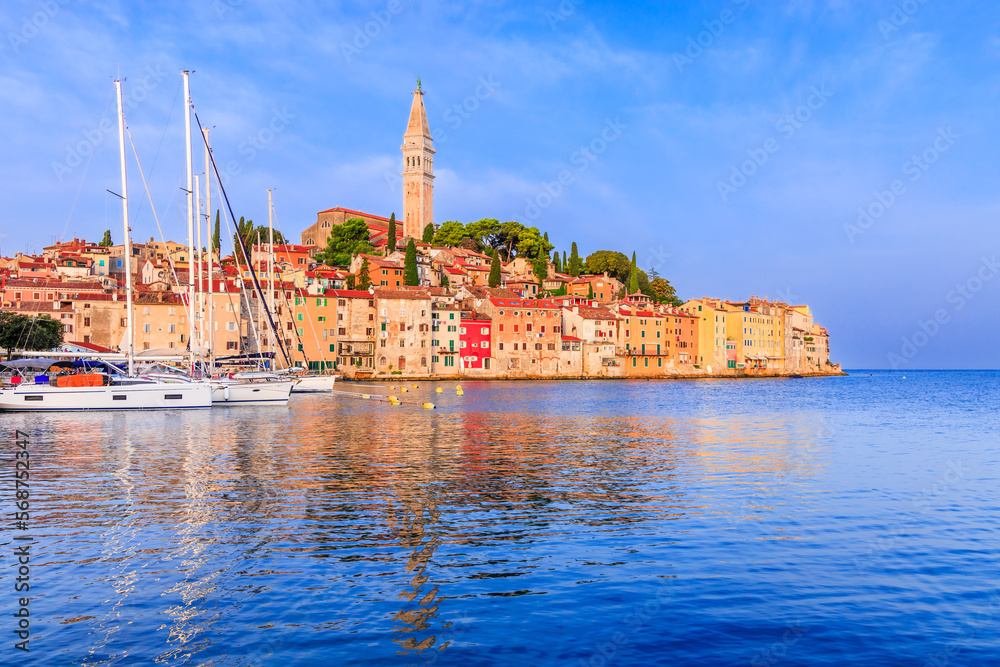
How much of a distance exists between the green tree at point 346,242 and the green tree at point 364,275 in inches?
722

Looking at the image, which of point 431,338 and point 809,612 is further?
point 431,338

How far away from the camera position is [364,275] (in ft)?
305

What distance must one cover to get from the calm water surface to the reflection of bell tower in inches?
4898

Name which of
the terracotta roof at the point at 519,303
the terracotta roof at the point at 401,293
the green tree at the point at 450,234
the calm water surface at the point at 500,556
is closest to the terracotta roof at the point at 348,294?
the terracotta roof at the point at 401,293

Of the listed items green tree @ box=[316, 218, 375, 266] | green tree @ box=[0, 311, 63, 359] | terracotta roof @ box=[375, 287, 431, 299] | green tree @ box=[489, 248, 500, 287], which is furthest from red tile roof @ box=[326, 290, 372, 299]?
green tree @ box=[316, 218, 375, 266]

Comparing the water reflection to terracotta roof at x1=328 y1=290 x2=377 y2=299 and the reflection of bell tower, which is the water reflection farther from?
the reflection of bell tower

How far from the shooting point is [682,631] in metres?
8.25

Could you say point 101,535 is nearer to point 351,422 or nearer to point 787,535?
point 787,535

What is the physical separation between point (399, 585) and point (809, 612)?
4892 mm

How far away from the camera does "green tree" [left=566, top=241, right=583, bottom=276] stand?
4983 inches

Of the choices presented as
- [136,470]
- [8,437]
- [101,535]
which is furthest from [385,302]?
[101,535]

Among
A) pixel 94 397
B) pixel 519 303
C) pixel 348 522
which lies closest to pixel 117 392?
pixel 94 397

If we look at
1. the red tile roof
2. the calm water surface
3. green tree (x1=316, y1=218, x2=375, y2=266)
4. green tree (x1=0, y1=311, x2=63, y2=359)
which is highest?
green tree (x1=316, y1=218, x2=375, y2=266)

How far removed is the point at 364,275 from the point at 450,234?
37.9 meters
